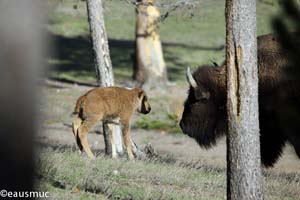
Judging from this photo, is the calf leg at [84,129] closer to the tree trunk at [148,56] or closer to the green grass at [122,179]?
the green grass at [122,179]

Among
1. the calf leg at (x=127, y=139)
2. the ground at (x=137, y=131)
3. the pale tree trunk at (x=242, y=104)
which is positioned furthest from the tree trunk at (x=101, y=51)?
the pale tree trunk at (x=242, y=104)

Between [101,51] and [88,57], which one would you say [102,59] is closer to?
[101,51]

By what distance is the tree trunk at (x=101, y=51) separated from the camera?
13.0 metres

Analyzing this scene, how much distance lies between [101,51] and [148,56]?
44.0 feet

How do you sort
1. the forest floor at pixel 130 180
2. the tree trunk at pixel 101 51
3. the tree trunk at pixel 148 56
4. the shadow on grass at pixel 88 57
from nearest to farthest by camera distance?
the forest floor at pixel 130 180
the tree trunk at pixel 101 51
the tree trunk at pixel 148 56
the shadow on grass at pixel 88 57

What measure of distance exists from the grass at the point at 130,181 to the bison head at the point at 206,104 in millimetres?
1214

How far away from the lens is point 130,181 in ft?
33.1

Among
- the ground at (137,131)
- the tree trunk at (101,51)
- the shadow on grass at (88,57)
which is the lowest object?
the shadow on grass at (88,57)

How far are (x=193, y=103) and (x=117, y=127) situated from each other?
5.20 feet

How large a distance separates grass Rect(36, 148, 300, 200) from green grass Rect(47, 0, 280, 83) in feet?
55.3

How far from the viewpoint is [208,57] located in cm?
3219

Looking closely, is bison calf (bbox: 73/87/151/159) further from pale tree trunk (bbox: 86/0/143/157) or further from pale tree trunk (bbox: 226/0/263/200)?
pale tree trunk (bbox: 226/0/263/200)

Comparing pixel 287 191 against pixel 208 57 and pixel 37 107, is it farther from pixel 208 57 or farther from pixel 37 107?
pixel 208 57

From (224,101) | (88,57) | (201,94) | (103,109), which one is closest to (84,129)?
(103,109)
